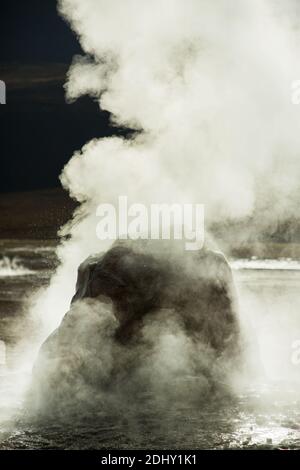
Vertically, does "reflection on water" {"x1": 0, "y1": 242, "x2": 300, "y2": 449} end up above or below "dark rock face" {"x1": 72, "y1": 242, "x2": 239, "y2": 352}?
below

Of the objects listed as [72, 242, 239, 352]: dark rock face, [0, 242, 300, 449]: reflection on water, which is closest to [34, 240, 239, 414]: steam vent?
[72, 242, 239, 352]: dark rock face

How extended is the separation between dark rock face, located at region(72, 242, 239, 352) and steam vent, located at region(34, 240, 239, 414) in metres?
0.01

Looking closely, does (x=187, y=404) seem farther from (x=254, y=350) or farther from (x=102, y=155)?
(x=102, y=155)

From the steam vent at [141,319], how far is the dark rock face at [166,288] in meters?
0.01

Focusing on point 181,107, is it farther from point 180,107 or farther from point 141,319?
point 141,319

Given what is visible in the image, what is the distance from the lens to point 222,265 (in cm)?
→ 935

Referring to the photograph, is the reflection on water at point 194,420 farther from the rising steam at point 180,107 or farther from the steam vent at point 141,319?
the rising steam at point 180,107

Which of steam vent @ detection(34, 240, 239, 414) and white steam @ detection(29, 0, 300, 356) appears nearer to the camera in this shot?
steam vent @ detection(34, 240, 239, 414)

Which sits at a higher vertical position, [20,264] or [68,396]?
[20,264]

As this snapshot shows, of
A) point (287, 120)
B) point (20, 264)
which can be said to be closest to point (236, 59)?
point (287, 120)

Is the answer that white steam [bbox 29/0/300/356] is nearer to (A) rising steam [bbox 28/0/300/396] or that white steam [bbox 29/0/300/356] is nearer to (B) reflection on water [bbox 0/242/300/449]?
(A) rising steam [bbox 28/0/300/396]

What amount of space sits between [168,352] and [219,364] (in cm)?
84

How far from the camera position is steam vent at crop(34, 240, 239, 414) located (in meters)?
8.12

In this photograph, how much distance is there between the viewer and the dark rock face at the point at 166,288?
8875 mm
